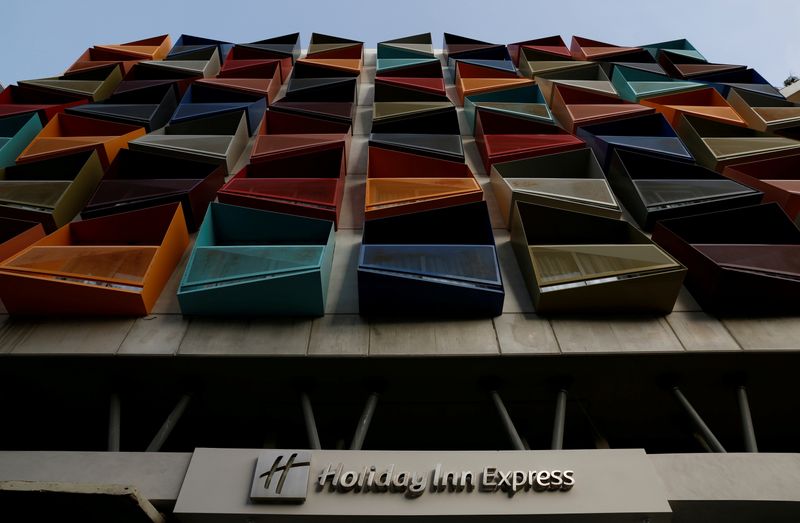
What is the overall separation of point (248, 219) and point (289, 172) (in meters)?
3.28

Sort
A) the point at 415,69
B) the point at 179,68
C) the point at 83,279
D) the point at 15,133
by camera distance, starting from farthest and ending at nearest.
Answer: the point at 415,69 < the point at 179,68 < the point at 15,133 < the point at 83,279

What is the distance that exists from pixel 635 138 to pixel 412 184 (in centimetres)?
788

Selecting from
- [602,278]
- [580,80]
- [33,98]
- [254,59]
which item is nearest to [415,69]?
[580,80]

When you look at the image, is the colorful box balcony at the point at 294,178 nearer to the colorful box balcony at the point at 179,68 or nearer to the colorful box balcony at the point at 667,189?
the colorful box balcony at the point at 667,189

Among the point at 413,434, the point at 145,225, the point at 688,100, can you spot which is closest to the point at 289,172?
the point at 145,225

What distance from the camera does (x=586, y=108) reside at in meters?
19.3

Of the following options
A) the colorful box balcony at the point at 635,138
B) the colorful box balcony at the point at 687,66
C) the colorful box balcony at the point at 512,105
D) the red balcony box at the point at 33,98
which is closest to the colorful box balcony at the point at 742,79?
the colorful box balcony at the point at 687,66

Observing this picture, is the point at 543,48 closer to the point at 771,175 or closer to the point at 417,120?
the point at 417,120

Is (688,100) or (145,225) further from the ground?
(688,100)

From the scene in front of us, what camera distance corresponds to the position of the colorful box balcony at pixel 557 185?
43.0ft

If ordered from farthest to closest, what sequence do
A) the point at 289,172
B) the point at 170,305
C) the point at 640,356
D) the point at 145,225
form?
the point at 289,172 → the point at 145,225 → the point at 170,305 → the point at 640,356

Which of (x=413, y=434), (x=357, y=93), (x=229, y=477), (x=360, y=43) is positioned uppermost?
(x=360, y=43)

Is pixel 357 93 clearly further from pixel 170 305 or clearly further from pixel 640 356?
Result: pixel 640 356

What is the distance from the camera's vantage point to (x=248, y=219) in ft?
41.8
